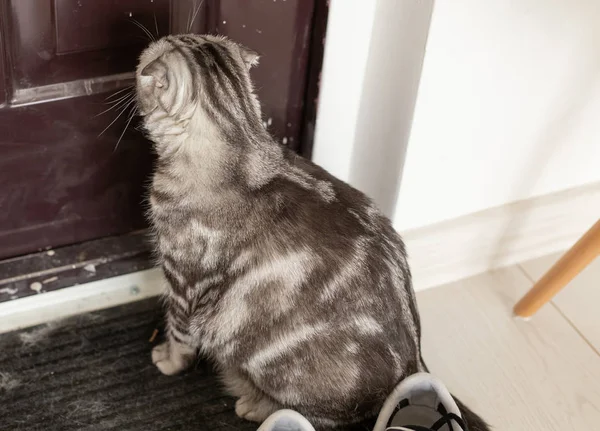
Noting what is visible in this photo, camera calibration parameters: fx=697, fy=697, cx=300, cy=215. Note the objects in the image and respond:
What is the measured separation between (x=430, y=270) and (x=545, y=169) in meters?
0.36

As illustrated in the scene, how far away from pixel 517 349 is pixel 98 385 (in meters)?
0.90

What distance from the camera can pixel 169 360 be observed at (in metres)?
1.41

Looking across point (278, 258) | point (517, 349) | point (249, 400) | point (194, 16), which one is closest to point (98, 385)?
point (249, 400)

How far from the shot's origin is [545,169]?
1.62 meters

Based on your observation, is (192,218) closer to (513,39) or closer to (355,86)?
(355,86)

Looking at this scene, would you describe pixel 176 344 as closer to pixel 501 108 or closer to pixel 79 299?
pixel 79 299

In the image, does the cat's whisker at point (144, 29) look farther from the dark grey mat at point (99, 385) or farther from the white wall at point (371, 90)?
the dark grey mat at point (99, 385)

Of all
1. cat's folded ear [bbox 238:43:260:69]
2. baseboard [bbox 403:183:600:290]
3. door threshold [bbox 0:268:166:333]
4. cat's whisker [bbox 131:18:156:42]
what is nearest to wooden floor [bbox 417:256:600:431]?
baseboard [bbox 403:183:600:290]

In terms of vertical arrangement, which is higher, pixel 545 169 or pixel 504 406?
pixel 545 169

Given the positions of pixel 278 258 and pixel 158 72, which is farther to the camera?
pixel 278 258

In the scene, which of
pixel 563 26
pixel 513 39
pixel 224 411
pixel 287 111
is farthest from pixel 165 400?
pixel 563 26

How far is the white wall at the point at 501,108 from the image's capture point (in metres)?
1.29

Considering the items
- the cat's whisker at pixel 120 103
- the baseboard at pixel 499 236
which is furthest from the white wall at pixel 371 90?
the cat's whisker at pixel 120 103

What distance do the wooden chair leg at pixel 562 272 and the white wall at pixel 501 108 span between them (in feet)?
0.74
